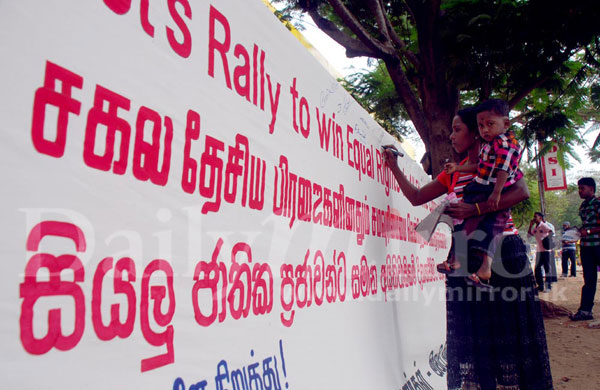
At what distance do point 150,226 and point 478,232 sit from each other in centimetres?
165

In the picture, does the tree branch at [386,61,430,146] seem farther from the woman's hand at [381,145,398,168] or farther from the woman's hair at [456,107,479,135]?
the woman's hair at [456,107,479,135]

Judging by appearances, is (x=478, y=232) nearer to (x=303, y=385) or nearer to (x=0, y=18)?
(x=303, y=385)

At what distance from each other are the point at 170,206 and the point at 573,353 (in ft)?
15.7

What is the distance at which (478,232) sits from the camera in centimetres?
221

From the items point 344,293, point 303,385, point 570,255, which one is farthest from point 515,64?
point 570,255

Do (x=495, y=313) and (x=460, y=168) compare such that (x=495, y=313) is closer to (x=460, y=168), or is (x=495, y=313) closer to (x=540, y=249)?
(x=460, y=168)

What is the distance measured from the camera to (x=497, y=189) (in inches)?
82.0

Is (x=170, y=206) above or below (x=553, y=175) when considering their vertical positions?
below

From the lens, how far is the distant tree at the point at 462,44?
469 centimetres

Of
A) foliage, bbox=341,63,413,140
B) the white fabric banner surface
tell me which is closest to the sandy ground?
foliage, bbox=341,63,413,140

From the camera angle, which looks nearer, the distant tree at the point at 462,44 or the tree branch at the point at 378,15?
the distant tree at the point at 462,44

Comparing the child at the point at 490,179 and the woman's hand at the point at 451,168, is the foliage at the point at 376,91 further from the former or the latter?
the child at the point at 490,179
